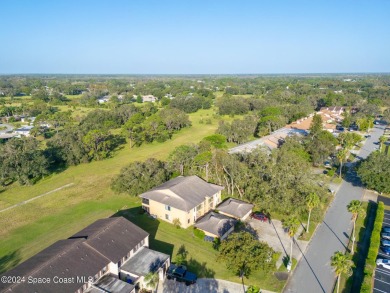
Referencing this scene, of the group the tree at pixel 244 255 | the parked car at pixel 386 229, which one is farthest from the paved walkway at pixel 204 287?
the parked car at pixel 386 229

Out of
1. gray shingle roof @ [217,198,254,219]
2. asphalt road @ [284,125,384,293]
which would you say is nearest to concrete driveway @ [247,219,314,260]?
asphalt road @ [284,125,384,293]

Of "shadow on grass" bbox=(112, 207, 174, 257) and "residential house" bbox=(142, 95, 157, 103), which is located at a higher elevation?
"residential house" bbox=(142, 95, 157, 103)

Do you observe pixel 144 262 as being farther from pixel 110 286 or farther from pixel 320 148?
pixel 320 148

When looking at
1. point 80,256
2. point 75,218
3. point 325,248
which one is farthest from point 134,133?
point 325,248

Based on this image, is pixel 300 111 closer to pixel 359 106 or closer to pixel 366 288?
pixel 359 106

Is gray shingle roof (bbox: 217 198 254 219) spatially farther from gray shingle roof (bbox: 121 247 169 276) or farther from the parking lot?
the parking lot

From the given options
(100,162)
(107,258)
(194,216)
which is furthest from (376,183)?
(100,162)
